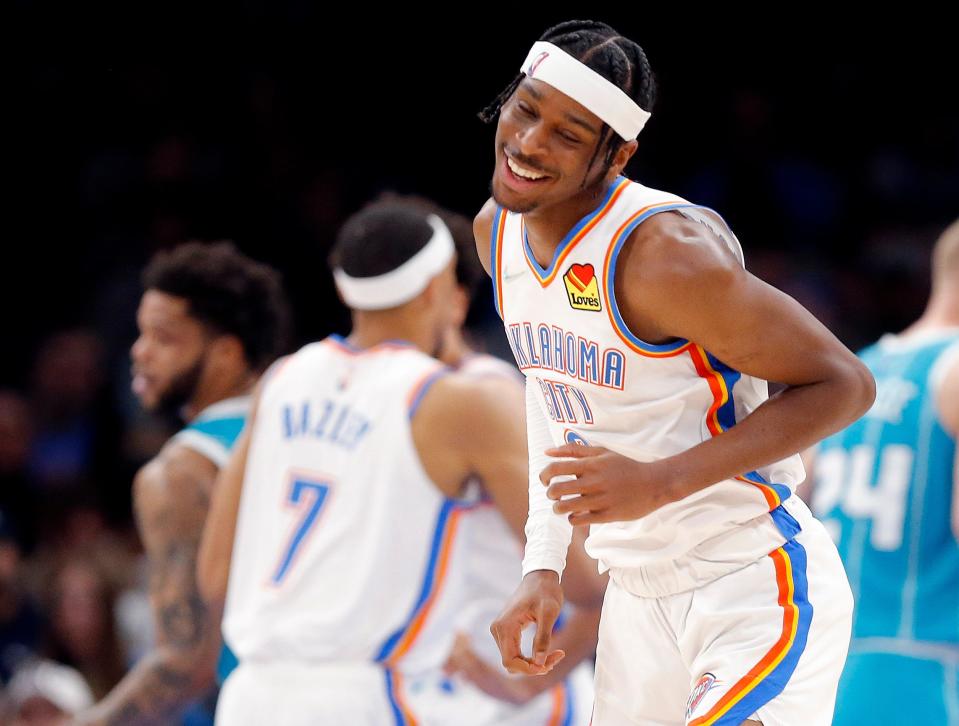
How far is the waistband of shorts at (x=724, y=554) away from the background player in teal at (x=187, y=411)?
204 cm

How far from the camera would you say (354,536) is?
12.4 feet

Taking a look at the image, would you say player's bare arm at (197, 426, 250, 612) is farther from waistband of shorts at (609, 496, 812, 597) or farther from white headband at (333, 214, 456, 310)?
waistband of shorts at (609, 496, 812, 597)

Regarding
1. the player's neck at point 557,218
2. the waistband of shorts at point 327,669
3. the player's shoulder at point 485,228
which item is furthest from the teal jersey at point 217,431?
the player's neck at point 557,218

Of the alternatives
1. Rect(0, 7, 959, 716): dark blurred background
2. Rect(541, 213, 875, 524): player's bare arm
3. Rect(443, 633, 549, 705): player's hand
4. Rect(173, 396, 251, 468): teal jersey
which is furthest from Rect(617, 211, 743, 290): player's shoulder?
Rect(0, 7, 959, 716): dark blurred background

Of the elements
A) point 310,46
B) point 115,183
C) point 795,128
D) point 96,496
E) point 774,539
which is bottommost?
point 96,496

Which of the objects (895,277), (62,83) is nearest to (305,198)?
(62,83)

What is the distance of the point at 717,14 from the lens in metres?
8.96

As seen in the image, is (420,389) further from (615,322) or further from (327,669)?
(615,322)

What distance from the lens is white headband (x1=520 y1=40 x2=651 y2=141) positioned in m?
2.70

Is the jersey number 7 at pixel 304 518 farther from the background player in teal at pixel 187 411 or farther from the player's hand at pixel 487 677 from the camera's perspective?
the background player in teal at pixel 187 411

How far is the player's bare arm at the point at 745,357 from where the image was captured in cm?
252

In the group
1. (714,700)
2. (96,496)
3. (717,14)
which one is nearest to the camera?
(714,700)

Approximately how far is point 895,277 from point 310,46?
404cm

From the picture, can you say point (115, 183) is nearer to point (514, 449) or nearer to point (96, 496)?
point (96, 496)
